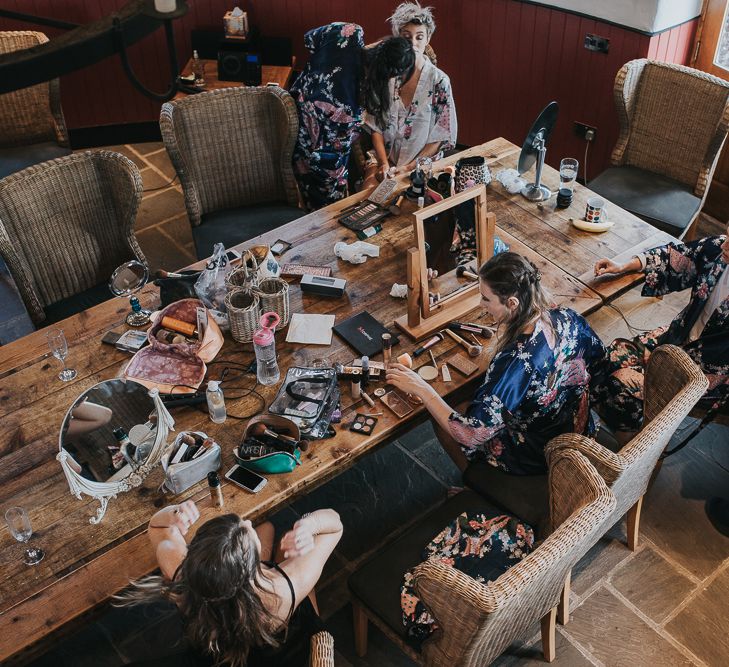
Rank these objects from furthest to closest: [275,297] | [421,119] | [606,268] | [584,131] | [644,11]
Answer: [584,131]
[644,11]
[421,119]
[606,268]
[275,297]

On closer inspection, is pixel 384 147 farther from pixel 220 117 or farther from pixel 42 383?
pixel 42 383

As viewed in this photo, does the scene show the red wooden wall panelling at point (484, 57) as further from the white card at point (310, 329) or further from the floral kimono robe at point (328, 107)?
the white card at point (310, 329)

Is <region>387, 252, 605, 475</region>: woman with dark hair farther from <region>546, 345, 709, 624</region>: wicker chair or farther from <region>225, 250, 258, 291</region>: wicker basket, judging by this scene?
<region>225, 250, 258, 291</region>: wicker basket

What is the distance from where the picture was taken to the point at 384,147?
13.9 feet

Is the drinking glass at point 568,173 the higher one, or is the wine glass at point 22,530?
the drinking glass at point 568,173

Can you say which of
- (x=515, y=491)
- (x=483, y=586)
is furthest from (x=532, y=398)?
(x=483, y=586)

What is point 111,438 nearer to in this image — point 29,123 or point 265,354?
point 265,354

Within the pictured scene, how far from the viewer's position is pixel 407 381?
2652 millimetres

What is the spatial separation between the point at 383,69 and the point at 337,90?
25cm

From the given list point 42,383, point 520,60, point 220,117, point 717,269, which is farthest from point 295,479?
point 520,60

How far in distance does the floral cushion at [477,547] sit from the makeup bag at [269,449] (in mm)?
518

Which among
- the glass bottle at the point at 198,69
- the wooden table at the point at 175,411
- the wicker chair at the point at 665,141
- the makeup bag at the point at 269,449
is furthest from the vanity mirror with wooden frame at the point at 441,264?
the glass bottle at the point at 198,69

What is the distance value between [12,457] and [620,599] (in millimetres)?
2202

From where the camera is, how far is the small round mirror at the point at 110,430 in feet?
7.82
